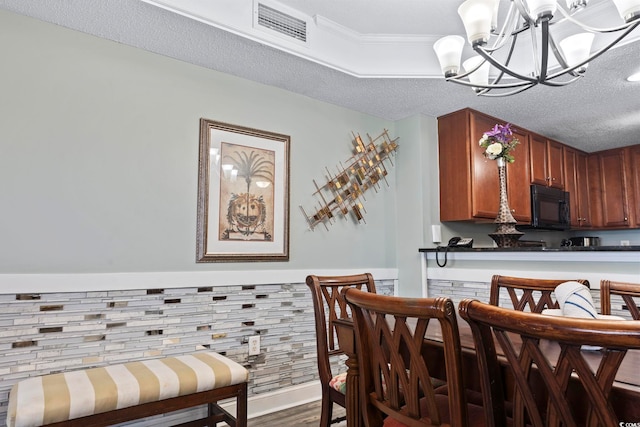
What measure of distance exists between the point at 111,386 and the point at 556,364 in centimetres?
163

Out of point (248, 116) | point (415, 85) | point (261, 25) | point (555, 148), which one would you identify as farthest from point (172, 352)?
point (555, 148)

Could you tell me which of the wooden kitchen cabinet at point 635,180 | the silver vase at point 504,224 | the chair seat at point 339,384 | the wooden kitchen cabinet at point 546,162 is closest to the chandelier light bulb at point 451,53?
the silver vase at point 504,224

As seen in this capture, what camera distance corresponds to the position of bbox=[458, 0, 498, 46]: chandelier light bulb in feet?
4.97

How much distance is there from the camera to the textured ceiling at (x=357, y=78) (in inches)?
80.2

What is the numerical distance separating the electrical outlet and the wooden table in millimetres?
1171

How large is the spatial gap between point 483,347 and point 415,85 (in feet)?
7.33

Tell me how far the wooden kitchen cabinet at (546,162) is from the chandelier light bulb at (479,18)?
269cm

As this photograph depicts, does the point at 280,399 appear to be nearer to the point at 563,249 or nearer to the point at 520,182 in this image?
the point at 563,249

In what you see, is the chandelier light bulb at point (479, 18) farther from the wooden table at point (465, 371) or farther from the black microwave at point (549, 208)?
the black microwave at point (549, 208)

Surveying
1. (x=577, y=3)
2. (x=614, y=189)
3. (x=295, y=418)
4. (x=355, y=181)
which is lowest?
(x=295, y=418)

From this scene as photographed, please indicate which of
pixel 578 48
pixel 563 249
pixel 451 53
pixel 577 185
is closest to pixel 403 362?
pixel 451 53

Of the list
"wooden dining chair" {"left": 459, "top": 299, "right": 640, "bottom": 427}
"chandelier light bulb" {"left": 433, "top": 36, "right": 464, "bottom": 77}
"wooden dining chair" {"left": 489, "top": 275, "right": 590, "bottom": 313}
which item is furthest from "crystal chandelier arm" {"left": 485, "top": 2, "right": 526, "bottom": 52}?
"wooden dining chair" {"left": 459, "top": 299, "right": 640, "bottom": 427}

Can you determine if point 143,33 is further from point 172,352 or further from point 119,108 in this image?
point 172,352

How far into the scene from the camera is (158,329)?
2.23 meters
